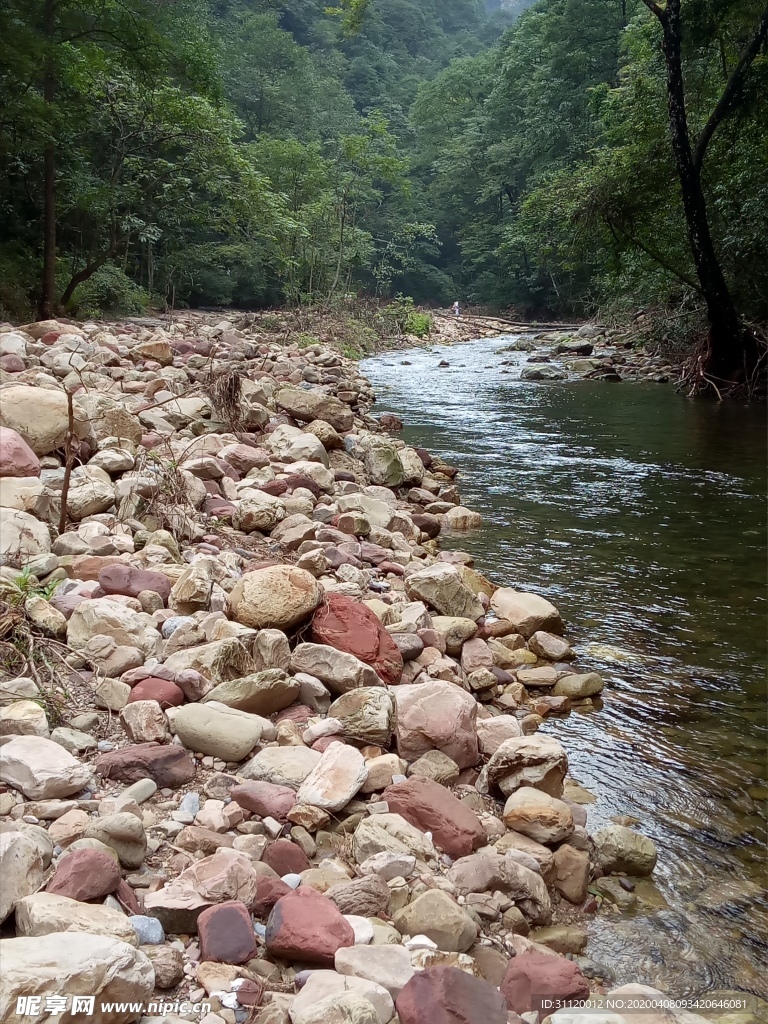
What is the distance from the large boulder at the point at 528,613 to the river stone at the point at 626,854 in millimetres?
1520

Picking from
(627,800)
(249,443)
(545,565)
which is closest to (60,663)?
(627,800)

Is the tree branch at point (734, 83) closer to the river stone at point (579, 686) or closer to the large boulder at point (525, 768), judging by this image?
the river stone at point (579, 686)

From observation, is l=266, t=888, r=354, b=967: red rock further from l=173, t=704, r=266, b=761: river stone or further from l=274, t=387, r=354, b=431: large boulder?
l=274, t=387, r=354, b=431: large boulder

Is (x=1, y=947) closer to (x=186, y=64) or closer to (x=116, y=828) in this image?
(x=116, y=828)

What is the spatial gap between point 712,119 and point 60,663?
11289 millimetres

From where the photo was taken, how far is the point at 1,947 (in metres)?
1.20

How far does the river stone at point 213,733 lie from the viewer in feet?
6.99

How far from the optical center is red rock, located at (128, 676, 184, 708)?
225cm

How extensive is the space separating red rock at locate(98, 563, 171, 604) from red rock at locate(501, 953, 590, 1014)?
5.92 ft

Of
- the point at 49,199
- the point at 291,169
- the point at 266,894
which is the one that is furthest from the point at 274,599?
the point at 291,169

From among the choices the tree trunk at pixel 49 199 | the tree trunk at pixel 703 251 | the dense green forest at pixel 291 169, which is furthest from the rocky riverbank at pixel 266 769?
the tree trunk at pixel 703 251

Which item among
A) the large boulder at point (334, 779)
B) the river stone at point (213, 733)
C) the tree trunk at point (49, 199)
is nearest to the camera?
the large boulder at point (334, 779)

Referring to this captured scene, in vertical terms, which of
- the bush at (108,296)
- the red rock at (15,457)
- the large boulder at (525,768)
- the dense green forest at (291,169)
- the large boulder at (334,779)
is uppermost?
the dense green forest at (291,169)

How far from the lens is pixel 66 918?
52.2 inches
